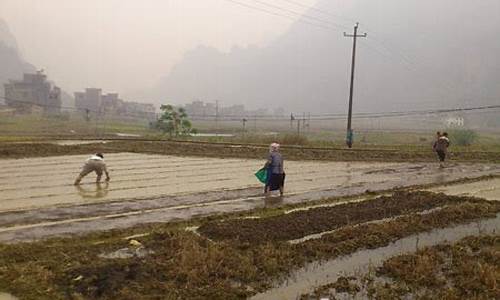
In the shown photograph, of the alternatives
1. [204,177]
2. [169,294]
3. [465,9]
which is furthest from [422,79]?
[169,294]

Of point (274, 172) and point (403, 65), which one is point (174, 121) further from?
point (403, 65)

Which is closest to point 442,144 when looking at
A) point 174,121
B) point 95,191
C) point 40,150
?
point 95,191

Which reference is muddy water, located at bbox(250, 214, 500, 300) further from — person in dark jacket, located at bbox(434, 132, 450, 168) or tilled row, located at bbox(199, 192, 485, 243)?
person in dark jacket, located at bbox(434, 132, 450, 168)

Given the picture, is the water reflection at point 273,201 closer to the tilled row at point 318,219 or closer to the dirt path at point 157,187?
the dirt path at point 157,187

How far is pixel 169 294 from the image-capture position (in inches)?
256

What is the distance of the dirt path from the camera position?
35.2 feet

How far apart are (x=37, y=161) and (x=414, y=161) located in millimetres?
18071

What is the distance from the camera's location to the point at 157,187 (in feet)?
50.5

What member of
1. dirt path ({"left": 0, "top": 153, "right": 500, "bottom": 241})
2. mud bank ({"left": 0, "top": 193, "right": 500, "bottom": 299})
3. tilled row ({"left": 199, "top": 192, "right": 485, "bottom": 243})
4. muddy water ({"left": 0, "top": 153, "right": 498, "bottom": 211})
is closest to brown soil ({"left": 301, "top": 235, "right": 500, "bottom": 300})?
mud bank ({"left": 0, "top": 193, "right": 500, "bottom": 299})

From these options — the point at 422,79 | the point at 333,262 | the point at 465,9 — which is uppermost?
the point at 465,9

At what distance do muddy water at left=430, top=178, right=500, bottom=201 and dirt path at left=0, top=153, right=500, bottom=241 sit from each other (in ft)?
3.74

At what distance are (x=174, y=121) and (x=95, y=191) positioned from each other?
26.3 m

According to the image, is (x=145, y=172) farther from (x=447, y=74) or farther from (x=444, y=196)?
(x=447, y=74)

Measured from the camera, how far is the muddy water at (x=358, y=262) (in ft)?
23.3
